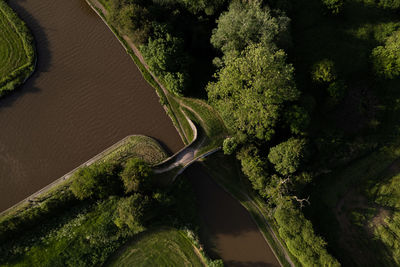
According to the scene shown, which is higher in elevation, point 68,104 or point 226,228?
point 68,104

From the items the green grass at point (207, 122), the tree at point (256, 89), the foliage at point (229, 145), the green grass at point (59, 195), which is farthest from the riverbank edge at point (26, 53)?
the foliage at point (229, 145)

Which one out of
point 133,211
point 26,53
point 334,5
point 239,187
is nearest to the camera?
point 133,211

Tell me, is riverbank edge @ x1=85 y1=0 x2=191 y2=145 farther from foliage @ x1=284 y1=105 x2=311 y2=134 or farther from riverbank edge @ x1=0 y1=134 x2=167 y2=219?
foliage @ x1=284 y1=105 x2=311 y2=134

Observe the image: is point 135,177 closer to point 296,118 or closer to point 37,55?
point 296,118

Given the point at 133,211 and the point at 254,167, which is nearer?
the point at 133,211

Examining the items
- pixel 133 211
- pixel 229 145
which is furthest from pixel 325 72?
pixel 133 211

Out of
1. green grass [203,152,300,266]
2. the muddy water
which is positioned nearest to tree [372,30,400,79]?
green grass [203,152,300,266]

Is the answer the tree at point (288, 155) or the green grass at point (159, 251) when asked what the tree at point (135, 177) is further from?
the tree at point (288, 155)
